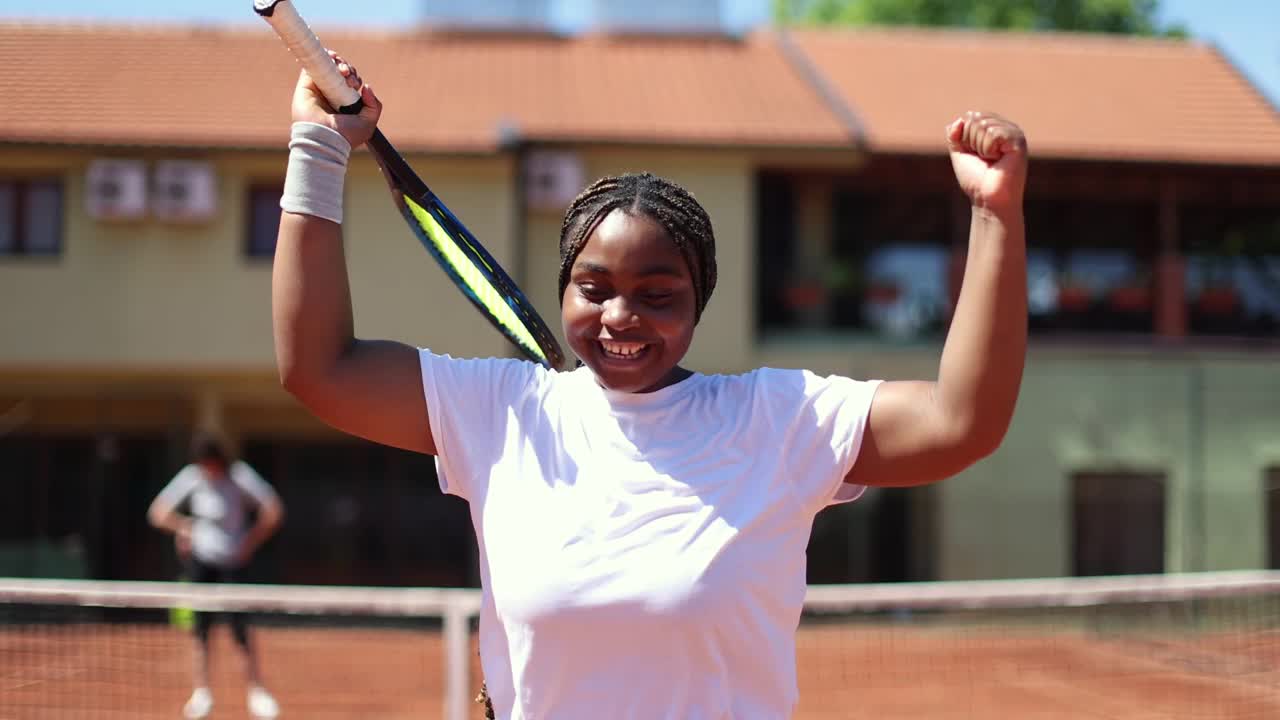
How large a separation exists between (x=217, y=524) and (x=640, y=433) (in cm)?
774

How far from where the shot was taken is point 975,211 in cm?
153

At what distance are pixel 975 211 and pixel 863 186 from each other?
1598 cm

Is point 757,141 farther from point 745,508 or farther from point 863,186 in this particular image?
point 745,508

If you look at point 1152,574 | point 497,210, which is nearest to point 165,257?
point 497,210

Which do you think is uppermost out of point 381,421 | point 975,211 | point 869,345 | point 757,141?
point 757,141

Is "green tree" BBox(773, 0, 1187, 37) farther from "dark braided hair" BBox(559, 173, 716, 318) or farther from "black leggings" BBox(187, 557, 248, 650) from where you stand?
"dark braided hair" BBox(559, 173, 716, 318)

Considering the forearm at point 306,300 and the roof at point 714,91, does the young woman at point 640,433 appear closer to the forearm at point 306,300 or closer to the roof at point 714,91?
the forearm at point 306,300

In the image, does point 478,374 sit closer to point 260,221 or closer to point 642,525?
point 642,525

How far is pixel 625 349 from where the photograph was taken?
163 cm

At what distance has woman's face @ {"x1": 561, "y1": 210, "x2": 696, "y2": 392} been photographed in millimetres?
1622

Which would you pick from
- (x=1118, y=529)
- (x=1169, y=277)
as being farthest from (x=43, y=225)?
(x=1169, y=277)

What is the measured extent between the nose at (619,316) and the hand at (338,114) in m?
0.41

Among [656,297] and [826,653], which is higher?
[656,297]

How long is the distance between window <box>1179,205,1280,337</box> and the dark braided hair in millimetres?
17118
